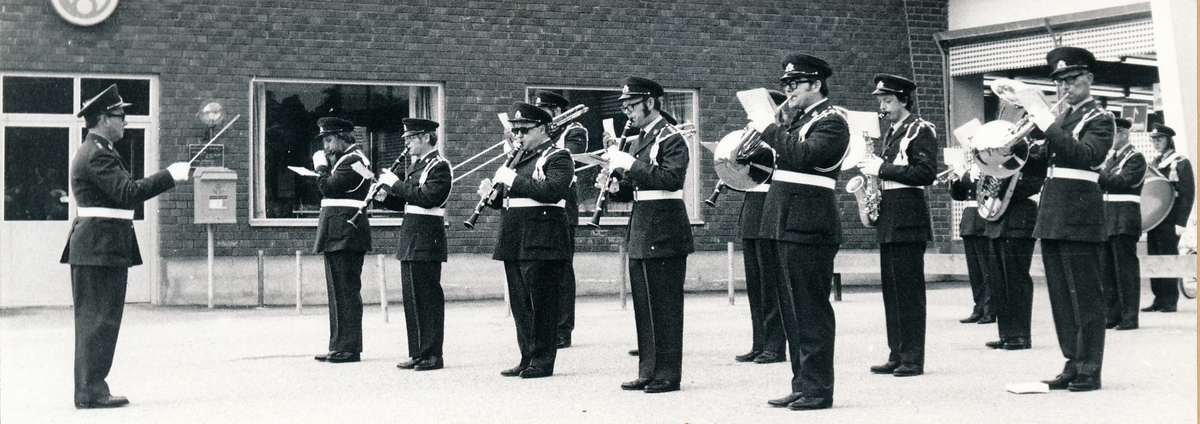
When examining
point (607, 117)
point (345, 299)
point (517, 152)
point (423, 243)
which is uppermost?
point (607, 117)

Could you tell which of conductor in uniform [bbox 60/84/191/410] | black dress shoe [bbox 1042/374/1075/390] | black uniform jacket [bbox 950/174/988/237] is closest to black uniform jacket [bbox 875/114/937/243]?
black dress shoe [bbox 1042/374/1075/390]

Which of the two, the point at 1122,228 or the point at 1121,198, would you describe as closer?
the point at 1122,228

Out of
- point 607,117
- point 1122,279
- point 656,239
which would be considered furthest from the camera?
point 607,117

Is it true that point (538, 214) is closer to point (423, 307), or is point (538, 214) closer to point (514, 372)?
point (514, 372)

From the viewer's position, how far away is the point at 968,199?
1127 centimetres

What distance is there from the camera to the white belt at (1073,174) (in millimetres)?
7887

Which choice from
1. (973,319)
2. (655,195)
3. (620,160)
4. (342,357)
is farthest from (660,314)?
(973,319)

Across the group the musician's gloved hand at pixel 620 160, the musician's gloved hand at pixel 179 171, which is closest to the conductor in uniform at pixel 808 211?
the musician's gloved hand at pixel 620 160

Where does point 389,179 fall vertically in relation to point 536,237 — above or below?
above

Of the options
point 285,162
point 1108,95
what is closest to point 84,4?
point 285,162

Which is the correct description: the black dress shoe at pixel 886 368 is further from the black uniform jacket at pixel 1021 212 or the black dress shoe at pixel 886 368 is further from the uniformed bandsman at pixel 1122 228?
the uniformed bandsman at pixel 1122 228

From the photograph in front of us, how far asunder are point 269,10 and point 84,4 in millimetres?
1995

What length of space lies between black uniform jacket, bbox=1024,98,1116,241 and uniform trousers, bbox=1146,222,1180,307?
5920mm

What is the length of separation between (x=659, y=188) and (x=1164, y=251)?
7709mm
